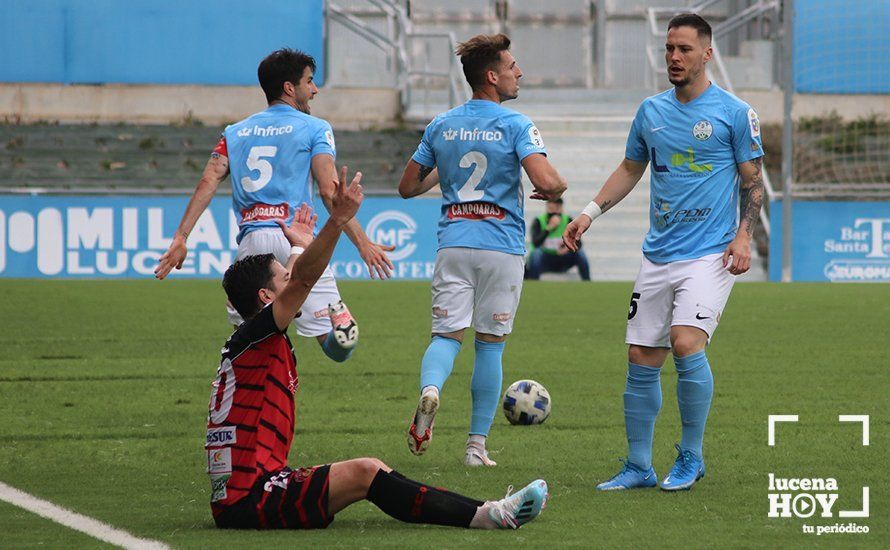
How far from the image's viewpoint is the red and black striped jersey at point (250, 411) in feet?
17.6

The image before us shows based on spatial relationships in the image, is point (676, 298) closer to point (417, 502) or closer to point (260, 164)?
point (417, 502)

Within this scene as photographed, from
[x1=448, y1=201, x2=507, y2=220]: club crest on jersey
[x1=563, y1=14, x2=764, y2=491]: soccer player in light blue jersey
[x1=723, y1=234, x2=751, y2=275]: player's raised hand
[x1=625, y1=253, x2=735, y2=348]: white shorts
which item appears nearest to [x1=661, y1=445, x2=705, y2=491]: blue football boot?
[x1=563, y1=14, x2=764, y2=491]: soccer player in light blue jersey

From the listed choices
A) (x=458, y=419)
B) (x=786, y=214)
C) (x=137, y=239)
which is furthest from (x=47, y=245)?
(x=458, y=419)

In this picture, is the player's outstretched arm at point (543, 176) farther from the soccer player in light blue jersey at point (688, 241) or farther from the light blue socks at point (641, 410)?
the light blue socks at point (641, 410)

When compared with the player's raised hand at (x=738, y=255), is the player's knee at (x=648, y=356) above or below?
below

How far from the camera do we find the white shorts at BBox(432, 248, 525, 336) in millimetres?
7215

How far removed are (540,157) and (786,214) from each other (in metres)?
16.1

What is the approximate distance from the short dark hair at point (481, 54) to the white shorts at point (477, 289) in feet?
2.73

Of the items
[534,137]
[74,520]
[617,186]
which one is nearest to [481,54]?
[534,137]

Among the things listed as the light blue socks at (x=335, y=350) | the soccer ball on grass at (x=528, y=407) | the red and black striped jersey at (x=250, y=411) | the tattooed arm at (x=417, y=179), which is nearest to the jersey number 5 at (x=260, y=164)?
the tattooed arm at (x=417, y=179)

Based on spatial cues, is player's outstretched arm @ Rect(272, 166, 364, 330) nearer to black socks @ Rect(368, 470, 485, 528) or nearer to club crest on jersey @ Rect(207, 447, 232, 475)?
club crest on jersey @ Rect(207, 447, 232, 475)

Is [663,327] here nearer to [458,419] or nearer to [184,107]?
[458,419]

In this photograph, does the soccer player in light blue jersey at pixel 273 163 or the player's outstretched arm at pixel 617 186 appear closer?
the player's outstretched arm at pixel 617 186

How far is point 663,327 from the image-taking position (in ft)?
21.5
